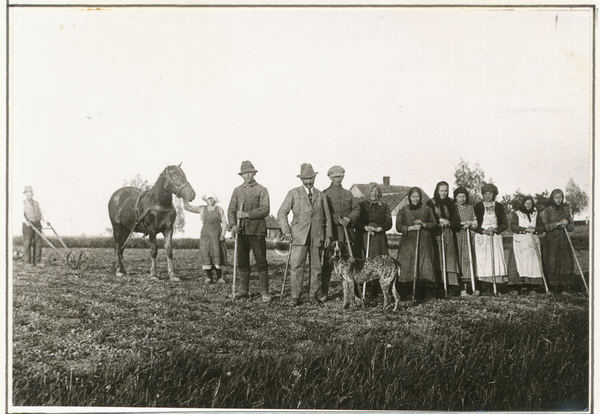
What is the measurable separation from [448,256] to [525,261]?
1.11 m

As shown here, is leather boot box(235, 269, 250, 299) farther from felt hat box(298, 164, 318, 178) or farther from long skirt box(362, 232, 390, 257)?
long skirt box(362, 232, 390, 257)

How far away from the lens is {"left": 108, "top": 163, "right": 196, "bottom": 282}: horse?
7.02m

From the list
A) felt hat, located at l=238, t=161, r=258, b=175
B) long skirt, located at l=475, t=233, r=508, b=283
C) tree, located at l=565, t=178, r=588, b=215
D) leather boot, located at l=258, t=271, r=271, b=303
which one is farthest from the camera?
long skirt, located at l=475, t=233, r=508, b=283

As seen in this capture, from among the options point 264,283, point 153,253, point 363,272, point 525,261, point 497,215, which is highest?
point 497,215

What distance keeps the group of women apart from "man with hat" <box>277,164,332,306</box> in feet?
2.02

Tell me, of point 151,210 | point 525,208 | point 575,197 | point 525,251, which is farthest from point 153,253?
point 575,197

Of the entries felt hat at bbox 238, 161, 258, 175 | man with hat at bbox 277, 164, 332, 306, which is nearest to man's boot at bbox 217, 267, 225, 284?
man with hat at bbox 277, 164, 332, 306

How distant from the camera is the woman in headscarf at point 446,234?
736cm

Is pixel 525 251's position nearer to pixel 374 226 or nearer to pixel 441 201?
pixel 441 201

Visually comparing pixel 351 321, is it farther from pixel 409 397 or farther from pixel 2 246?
pixel 2 246

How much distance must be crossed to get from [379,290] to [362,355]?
141 centimetres

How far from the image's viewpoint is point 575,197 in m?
6.76

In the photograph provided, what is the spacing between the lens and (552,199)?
6902mm

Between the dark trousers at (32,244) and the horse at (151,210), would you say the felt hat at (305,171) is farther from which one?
the dark trousers at (32,244)
